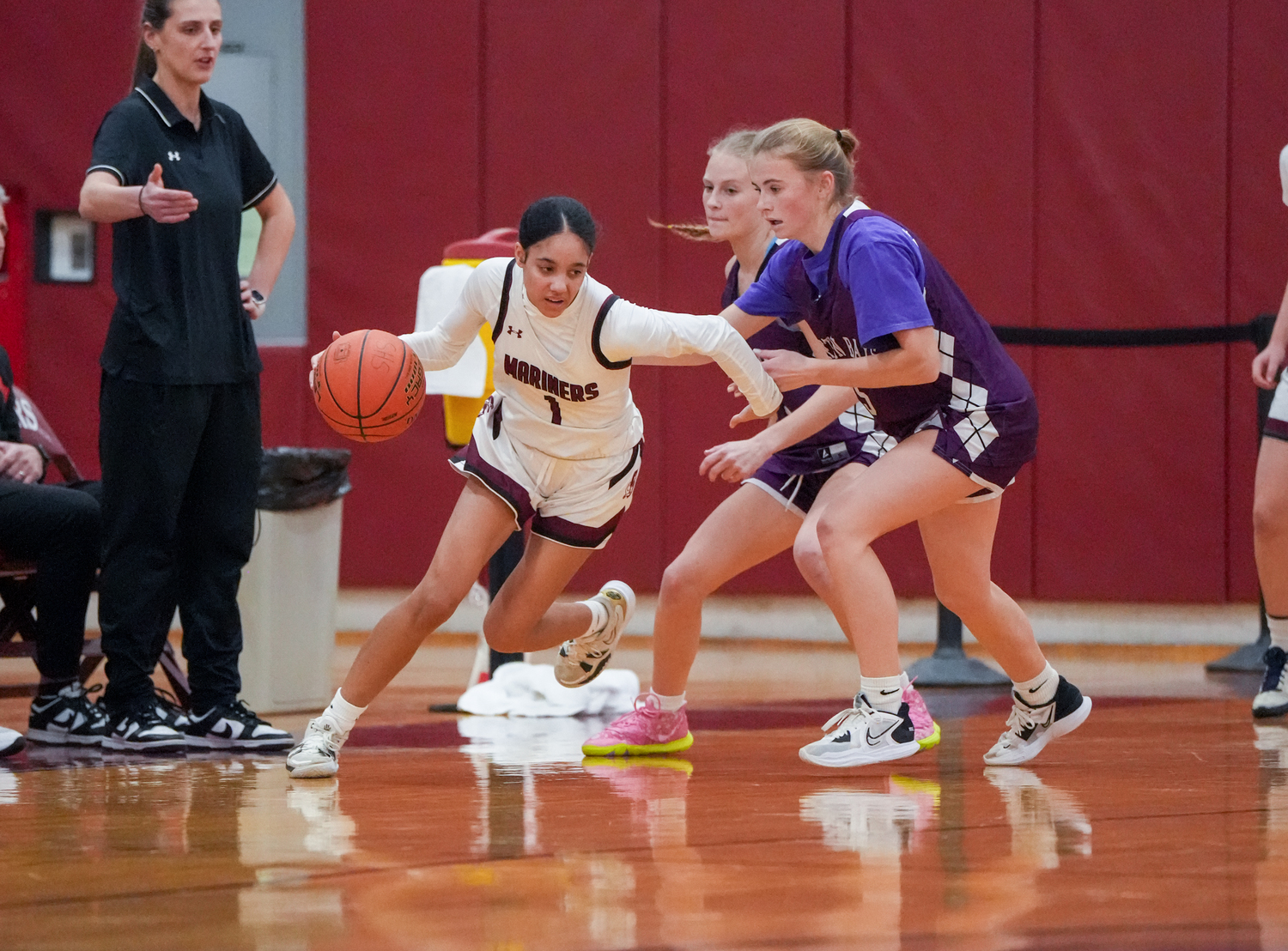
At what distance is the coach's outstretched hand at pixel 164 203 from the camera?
11.7ft

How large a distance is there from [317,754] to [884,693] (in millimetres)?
1316

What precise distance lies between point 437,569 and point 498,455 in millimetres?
334

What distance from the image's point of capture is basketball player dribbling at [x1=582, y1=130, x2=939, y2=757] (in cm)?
389

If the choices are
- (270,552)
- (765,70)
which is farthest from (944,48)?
→ (270,552)

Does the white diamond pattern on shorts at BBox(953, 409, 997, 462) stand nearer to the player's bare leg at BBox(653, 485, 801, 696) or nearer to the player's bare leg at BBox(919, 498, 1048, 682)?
the player's bare leg at BBox(919, 498, 1048, 682)

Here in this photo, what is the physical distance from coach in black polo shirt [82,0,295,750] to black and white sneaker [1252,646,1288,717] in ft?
9.20

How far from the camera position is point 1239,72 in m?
6.65

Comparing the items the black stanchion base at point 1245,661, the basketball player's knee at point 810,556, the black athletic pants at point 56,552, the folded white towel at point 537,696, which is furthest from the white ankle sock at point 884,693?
the black stanchion base at point 1245,661

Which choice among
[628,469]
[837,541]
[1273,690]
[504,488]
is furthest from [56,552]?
[1273,690]

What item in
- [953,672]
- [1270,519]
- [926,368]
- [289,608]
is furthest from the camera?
[953,672]

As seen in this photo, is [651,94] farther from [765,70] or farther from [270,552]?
[270,552]

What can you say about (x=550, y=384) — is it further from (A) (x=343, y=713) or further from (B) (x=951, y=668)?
(B) (x=951, y=668)

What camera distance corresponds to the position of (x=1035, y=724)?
144 inches

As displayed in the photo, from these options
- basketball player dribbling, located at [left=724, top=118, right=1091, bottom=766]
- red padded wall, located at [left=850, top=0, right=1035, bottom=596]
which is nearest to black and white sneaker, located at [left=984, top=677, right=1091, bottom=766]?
basketball player dribbling, located at [left=724, top=118, right=1091, bottom=766]
